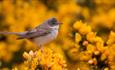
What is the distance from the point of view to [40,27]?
368 inches

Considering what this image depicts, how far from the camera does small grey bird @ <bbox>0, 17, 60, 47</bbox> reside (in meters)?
9.13

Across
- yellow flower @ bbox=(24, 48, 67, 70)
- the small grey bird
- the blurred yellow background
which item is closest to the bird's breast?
the small grey bird

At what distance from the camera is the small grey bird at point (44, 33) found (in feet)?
30.0

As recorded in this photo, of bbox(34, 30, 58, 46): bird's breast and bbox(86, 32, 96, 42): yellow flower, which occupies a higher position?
bbox(86, 32, 96, 42): yellow flower

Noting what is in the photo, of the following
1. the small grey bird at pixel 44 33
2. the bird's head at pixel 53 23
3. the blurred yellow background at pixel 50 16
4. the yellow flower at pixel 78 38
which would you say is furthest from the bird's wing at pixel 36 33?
the yellow flower at pixel 78 38

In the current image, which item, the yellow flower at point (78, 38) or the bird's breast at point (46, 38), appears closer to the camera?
the yellow flower at point (78, 38)

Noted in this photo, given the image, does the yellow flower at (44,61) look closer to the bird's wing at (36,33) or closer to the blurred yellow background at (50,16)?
the bird's wing at (36,33)

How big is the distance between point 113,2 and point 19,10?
2504 mm

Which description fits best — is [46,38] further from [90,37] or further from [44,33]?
[90,37]

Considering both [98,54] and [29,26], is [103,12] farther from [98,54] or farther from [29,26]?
[98,54]

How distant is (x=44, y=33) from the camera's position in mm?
9391

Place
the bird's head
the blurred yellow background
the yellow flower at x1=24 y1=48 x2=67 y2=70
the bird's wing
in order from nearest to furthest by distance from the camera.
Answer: the yellow flower at x1=24 y1=48 x2=67 y2=70, the bird's wing, the bird's head, the blurred yellow background

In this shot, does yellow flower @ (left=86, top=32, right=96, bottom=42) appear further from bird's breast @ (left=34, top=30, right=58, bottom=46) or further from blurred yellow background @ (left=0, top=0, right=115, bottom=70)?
blurred yellow background @ (left=0, top=0, right=115, bottom=70)

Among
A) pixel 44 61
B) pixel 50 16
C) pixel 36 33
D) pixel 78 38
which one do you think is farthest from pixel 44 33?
pixel 50 16
